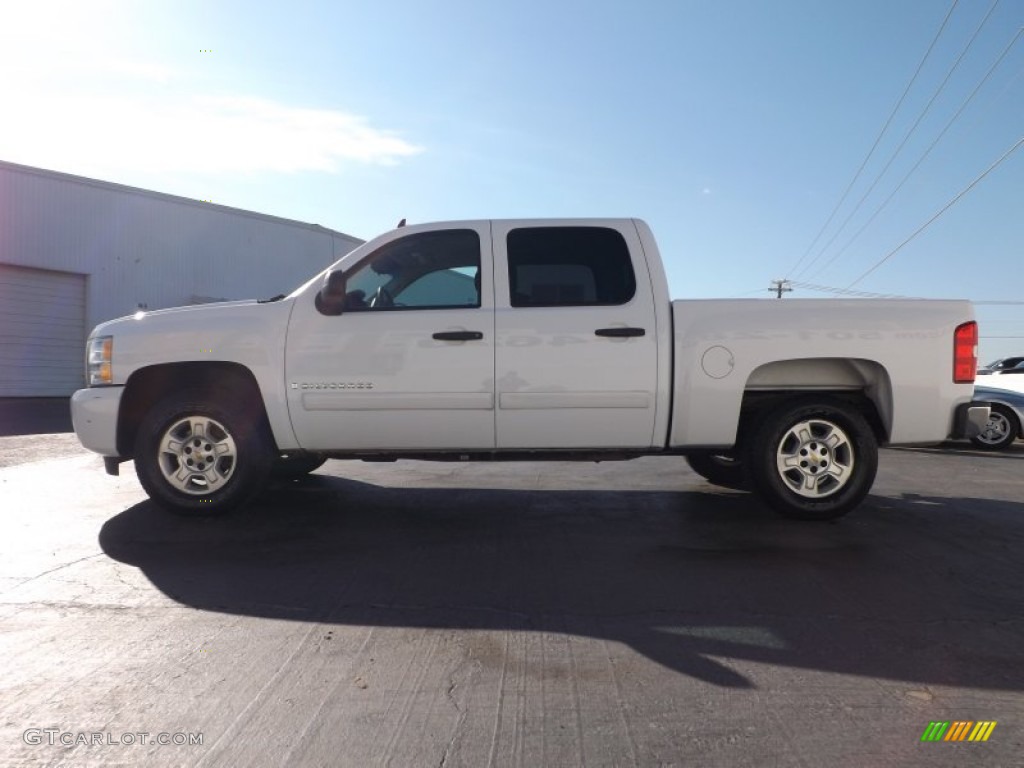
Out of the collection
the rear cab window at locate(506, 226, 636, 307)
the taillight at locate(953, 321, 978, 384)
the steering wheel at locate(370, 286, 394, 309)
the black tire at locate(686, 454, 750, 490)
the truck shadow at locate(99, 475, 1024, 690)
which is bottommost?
the truck shadow at locate(99, 475, 1024, 690)

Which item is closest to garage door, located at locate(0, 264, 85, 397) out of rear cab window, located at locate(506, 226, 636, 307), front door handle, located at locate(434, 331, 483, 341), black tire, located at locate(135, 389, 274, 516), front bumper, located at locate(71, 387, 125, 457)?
front bumper, located at locate(71, 387, 125, 457)

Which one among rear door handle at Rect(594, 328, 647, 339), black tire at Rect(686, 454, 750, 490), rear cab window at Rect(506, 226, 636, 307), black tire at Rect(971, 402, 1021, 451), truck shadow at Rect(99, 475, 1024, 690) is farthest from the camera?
black tire at Rect(971, 402, 1021, 451)

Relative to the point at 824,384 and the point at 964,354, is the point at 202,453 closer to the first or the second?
the point at 824,384

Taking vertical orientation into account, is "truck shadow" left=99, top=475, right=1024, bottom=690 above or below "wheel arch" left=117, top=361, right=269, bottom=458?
below

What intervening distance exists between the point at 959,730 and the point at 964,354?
3.47 metres

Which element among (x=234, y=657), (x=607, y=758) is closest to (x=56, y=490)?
(x=234, y=657)

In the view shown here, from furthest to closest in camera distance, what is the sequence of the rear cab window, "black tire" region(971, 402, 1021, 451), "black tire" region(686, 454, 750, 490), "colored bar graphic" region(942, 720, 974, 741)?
"black tire" region(971, 402, 1021, 451) → "black tire" region(686, 454, 750, 490) → the rear cab window → "colored bar graphic" region(942, 720, 974, 741)

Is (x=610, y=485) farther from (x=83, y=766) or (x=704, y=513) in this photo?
(x=83, y=766)

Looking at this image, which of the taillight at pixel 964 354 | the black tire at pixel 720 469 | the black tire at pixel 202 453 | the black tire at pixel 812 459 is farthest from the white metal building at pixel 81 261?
the taillight at pixel 964 354

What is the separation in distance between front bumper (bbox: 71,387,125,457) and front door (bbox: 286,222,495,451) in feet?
4.25

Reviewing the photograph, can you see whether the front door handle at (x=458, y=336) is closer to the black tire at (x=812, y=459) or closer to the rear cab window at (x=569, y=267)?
the rear cab window at (x=569, y=267)

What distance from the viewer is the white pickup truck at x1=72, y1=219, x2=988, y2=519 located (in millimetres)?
5371

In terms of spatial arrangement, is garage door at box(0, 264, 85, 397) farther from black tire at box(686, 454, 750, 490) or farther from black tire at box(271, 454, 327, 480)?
black tire at box(686, 454, 750, 490)

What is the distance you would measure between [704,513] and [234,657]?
3880 millimetres
